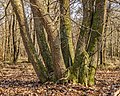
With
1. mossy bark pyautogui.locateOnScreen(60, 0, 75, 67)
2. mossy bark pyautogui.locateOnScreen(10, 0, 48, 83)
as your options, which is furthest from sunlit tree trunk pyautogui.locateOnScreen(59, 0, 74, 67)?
mossy bark pyautogui.locateOnScreen(10, 0, 48, 83)

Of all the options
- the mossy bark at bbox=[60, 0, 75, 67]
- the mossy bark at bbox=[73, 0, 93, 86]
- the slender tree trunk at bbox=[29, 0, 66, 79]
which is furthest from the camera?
the mossy bark at bbox=[60, 0, 75, 67]

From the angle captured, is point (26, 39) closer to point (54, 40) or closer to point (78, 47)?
point (54, 40)

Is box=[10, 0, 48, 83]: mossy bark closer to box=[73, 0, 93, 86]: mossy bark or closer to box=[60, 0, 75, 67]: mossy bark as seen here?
box=[60, 0, 75, 67]: mossy bark

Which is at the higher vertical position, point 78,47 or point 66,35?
point 66,35

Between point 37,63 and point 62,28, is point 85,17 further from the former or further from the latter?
point 37,63

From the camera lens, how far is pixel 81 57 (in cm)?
1009

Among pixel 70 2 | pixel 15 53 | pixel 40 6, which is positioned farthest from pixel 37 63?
pixel 15 53

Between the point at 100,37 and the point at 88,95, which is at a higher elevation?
the point at 100,37

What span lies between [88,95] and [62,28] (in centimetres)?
361

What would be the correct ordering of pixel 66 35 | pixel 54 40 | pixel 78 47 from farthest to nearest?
1. pixel 66 35
2. pixel 78 47
3. pixel 54 40

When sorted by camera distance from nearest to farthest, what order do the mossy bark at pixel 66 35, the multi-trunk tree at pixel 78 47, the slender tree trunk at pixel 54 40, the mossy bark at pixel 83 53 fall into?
the slender tree trunk at pixel 54 40 < the multi-trunk tree at pixel 78 47 < the mossy bark at pixel 83 53 < the mossy bark at pixel 66 35

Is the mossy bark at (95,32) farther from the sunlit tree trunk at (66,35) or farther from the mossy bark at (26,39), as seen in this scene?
the mossy bark at (26,39)

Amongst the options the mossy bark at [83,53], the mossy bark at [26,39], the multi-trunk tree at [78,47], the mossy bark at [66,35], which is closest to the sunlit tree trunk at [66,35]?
the mossy bark at [66,35]

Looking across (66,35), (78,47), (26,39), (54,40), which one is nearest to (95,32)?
(78,47)
